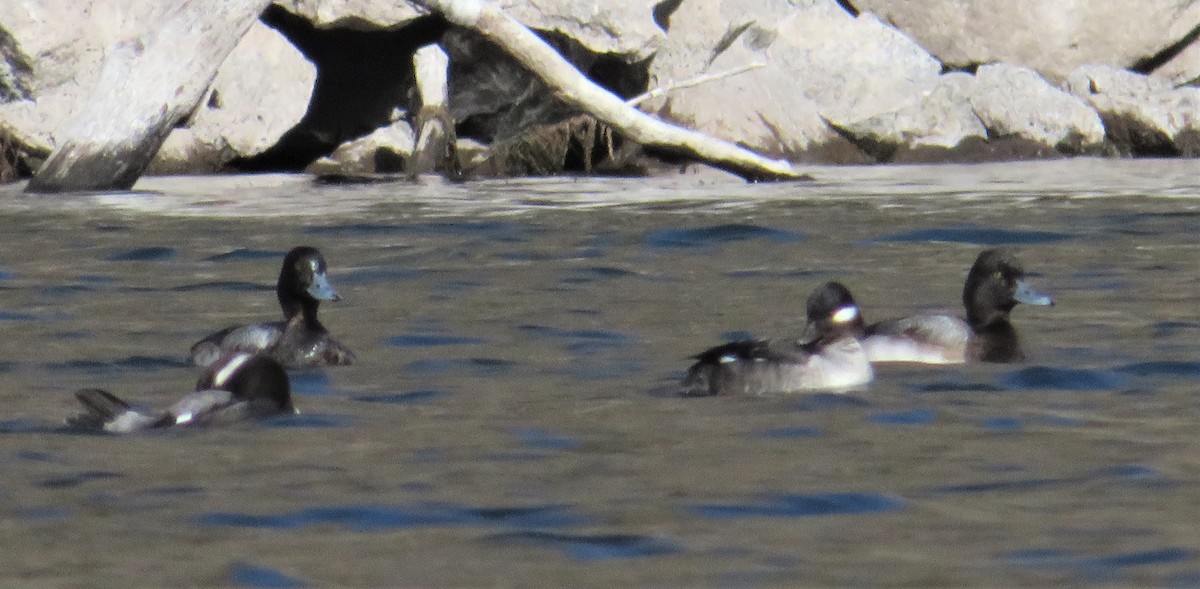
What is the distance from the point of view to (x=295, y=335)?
8398mm

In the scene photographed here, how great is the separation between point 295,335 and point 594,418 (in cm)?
189

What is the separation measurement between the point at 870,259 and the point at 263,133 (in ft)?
24.4

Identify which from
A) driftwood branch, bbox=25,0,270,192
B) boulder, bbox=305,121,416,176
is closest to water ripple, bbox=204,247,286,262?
driftwood branch, bbox=25,0,270,192

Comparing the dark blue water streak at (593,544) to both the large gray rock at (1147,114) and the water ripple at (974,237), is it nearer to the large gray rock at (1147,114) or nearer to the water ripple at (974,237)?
the water ripple at (974,237)

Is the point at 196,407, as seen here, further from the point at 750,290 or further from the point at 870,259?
the point at 870,259

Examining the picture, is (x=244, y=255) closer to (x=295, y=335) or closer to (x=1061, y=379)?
(x=295, y=335)

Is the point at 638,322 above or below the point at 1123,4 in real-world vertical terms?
below

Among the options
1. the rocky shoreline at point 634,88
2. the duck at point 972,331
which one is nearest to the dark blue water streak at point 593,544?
the duck at point 972,331

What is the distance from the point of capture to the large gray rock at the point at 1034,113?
63.9 ft

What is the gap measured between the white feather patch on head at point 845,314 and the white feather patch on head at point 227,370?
2.18m

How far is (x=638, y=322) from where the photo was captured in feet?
30.6

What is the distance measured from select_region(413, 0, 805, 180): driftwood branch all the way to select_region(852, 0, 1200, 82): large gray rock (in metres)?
6.36

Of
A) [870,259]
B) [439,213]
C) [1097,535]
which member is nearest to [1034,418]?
[1097,535]

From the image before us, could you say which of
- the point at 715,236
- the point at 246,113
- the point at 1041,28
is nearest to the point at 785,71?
the point at 1041,28
